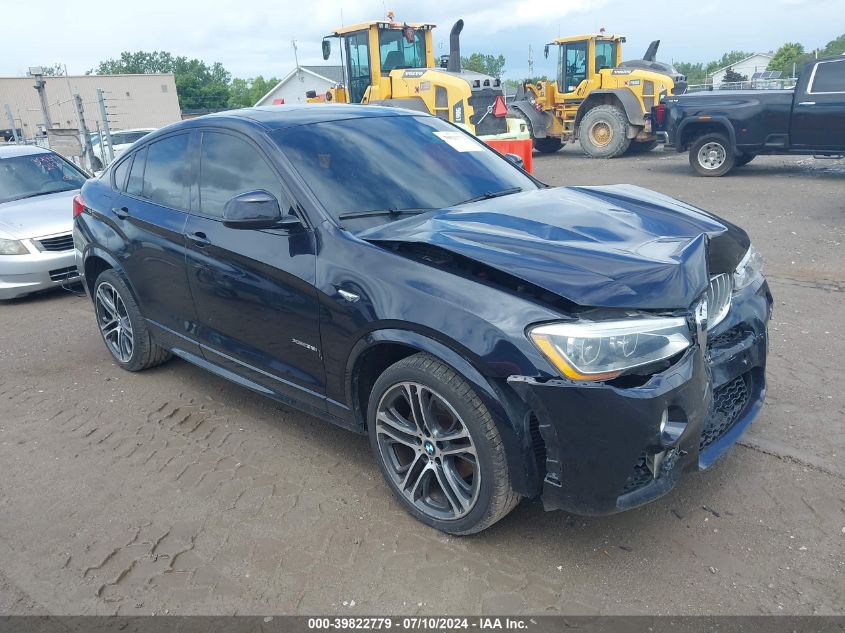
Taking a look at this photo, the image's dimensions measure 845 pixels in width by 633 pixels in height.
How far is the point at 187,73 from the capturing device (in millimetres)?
83562

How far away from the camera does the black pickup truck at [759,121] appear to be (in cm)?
1138

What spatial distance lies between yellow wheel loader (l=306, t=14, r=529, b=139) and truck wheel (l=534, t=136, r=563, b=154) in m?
4.53

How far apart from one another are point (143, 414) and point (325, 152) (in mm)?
2180

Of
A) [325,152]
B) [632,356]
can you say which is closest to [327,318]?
[325,152]

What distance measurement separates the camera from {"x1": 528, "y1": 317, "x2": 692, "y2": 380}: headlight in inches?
95.7

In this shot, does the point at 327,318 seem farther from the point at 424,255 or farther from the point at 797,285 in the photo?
the point at 797,285

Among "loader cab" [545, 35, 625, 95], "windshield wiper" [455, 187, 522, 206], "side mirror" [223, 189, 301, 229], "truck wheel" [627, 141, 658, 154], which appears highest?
"loader cab" [545, 35, 625, 95]

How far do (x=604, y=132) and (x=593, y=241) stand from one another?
50.5ft

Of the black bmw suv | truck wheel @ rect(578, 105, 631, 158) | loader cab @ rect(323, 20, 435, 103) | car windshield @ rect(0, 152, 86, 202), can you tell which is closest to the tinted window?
truck wheel @ rect(578, 105, 631, 158)

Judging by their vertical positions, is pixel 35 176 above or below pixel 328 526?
above

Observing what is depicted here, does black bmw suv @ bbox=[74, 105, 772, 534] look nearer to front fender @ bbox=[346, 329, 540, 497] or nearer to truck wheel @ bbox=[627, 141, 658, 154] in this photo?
front fender @ bbox=[346, 329, 540, 497]

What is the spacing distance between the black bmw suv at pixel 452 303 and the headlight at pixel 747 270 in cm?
2

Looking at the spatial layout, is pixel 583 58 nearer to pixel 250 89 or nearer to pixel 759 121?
pixel 759 121

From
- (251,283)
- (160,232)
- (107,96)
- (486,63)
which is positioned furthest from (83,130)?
(486,63)
